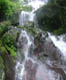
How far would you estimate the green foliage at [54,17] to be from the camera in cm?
1577

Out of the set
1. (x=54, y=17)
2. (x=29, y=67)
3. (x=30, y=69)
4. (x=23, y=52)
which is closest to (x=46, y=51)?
(x=23, y=52)

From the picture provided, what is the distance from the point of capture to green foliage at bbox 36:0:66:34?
15.8 m

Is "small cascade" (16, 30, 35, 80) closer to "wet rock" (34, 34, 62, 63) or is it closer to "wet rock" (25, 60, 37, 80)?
"wet rock" (25, 60, 37, 80)

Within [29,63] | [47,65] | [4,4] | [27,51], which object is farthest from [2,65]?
[4,4]

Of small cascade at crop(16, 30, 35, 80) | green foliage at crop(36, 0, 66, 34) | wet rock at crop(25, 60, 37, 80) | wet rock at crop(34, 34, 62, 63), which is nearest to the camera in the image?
wet rock at crop(25, 60, 37, 80)

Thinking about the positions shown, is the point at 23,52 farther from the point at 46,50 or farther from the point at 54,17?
the point at 54,17

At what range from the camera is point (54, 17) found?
17.3m

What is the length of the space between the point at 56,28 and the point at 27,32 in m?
5.21

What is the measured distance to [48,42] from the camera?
12578 millimetres

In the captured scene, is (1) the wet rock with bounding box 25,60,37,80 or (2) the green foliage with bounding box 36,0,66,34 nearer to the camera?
(1) the wet rock with bounding box 25,60,37,80

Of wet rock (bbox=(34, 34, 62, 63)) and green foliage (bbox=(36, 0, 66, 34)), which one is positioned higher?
green foliage (bbox=(36, 0, 66, 34))

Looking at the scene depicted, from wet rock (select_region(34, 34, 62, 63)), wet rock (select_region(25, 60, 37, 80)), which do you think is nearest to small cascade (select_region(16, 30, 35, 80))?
wet rock (select_region(25, 60, 37, 80))

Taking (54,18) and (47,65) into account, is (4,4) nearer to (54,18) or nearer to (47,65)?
(54,18)

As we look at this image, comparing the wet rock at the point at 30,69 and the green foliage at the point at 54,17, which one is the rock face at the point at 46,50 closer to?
the wet rock at the point at 30,69
